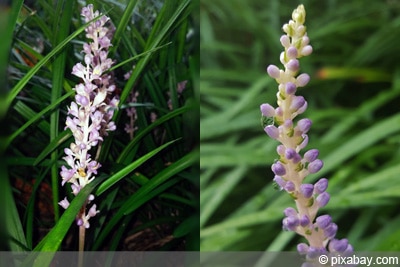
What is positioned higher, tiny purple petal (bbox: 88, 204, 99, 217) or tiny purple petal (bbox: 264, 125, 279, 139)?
tiny purple petal (bbox: 88, 204, 99, 217)

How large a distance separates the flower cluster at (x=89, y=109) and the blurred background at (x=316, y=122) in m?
0.40

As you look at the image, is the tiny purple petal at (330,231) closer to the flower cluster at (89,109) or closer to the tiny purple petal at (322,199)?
the tiny purple petal at (322,199)

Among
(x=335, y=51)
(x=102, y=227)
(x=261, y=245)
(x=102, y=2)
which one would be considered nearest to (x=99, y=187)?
(x=102, y=227)

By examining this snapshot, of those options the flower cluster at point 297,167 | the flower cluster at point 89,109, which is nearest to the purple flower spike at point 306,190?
the flower cluster at point 297,167

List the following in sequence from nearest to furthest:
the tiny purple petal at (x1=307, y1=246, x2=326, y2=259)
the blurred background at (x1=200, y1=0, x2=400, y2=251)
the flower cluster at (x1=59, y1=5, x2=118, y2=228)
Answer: the tiny purple petal at (x1=307, y1=246, x2=326, y2=259) < the flower cluster at (x1=59, y1=5, x2=118, y2=228) < the blurred background at (x1=200, y1=0, x2=400, y2=251)

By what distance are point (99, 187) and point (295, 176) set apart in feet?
0.81

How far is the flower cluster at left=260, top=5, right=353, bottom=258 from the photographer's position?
25 cm

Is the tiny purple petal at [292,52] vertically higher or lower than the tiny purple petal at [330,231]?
higher

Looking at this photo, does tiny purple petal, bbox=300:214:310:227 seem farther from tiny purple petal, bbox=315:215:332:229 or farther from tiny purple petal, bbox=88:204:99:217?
tiny purple petal, bbox=88:204:99:217

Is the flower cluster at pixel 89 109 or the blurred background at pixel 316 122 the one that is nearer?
the flower cluster at pixel 89 109

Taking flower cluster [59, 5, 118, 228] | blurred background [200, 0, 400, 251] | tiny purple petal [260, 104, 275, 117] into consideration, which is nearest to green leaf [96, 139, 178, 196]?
flower cluster [59, 5, 118, 228]

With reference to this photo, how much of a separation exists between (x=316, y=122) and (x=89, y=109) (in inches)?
31.4

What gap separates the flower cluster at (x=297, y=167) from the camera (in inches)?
10.0

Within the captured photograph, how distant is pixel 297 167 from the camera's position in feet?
0.86
